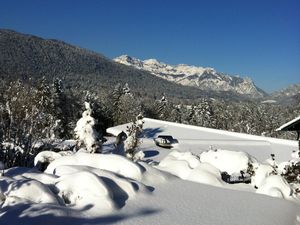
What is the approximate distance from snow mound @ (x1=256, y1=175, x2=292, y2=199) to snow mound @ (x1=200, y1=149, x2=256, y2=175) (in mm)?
1589

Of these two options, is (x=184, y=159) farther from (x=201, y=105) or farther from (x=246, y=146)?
(x=201, y=105)

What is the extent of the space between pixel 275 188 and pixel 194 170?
2.37 meters

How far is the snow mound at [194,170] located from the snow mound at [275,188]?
1216 millimetres

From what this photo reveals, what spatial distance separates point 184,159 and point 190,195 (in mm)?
4159

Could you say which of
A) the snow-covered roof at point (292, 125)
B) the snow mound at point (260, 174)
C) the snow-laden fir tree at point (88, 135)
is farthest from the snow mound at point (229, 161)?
the snow-laden fir tree at point (88, 135)

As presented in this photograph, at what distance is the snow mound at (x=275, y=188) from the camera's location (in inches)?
465

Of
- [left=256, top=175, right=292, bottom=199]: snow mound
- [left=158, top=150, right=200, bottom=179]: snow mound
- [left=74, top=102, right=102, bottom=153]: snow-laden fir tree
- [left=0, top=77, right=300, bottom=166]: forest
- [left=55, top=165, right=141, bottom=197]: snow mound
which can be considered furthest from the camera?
[left=74, top=102, right=102, bottom=153]: snow-laden fir tree

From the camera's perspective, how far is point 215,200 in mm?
10398

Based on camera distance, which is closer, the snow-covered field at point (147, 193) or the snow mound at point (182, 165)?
the snow-covered field at point (147, 193)

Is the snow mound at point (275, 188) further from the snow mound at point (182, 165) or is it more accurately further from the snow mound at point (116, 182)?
the snow mound at point (116, 182)

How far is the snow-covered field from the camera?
791cm

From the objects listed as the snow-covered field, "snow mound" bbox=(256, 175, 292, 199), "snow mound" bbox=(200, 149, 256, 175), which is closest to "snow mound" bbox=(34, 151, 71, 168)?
the snow-covered field

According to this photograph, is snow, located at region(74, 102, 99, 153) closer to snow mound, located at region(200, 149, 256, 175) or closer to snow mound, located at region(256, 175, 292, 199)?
snow mound, located at region(200, 149, 256, 175)

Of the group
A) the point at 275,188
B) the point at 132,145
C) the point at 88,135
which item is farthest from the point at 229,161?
the point at 132,145
